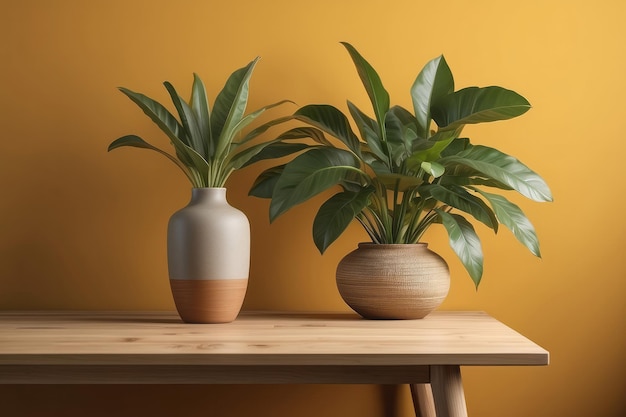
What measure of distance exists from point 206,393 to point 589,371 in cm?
104

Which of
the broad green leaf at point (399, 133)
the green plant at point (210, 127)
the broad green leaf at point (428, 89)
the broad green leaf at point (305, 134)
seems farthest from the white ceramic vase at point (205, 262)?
the broad green leaf at point (428, 89)

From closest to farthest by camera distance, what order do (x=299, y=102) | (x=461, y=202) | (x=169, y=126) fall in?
(x=461, y=202), (x=169, y=126), (x=299, y=102)

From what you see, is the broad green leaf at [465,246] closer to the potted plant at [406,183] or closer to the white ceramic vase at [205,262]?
the potted plant at [406,183]

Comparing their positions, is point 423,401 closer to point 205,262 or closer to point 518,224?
point 518,224

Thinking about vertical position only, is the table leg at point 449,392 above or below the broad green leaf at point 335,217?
below

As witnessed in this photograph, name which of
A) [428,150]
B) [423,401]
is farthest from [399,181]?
[423,401]

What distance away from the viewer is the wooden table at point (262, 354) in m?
1.17

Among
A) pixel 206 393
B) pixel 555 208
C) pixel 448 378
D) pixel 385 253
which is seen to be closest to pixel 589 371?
pixel 555 208

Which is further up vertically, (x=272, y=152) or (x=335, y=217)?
(x=272, y=152)

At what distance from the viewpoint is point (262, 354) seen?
3.84ft

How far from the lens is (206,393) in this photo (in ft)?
6.09

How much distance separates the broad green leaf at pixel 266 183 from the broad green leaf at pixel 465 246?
420 millimetres

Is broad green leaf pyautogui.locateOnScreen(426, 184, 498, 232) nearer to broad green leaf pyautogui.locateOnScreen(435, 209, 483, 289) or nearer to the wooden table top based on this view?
broad green leaf pyautogui.locateOnScreen(435, 209, 483, 289)

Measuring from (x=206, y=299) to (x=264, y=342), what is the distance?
0.30 meters
